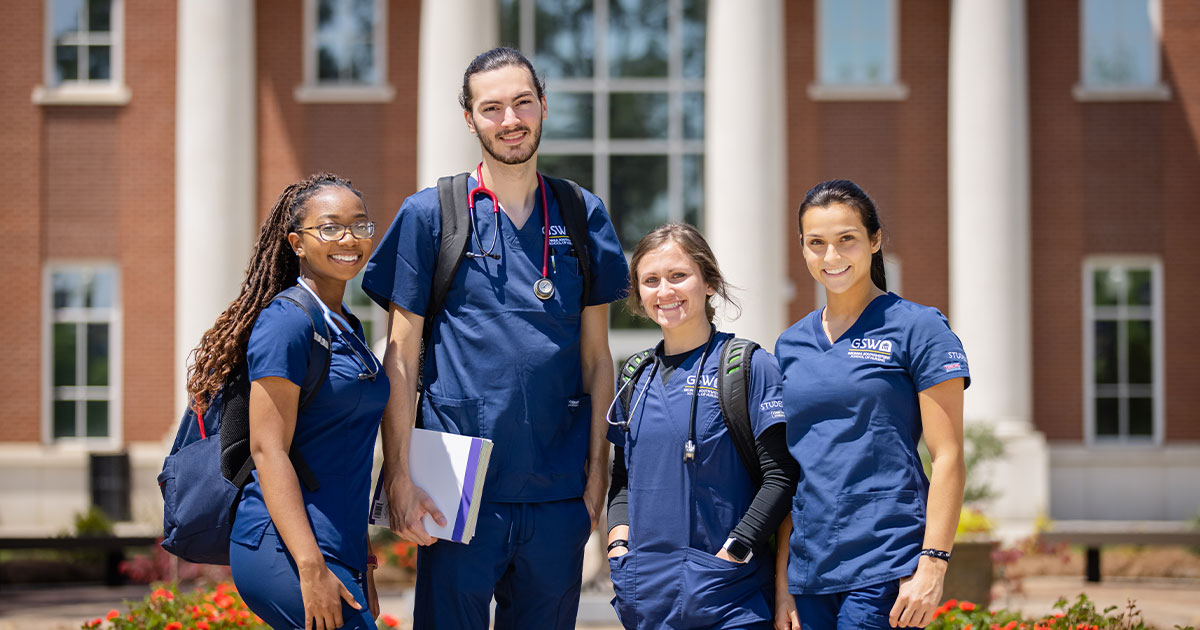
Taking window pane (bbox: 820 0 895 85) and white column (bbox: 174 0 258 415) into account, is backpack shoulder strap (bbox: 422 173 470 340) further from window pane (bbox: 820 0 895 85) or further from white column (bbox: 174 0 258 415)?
window pane (bbox: 820 0 895 85)

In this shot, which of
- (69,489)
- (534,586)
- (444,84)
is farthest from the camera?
(69,489)

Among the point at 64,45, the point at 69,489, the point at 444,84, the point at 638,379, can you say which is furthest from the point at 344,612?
the point at 64,45

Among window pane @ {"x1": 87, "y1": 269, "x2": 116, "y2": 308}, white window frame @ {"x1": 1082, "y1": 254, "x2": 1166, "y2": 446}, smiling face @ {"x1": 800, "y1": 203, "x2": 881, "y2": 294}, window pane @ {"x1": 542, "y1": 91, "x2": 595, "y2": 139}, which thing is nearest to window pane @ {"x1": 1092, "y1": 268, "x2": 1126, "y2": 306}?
white window frame @ {"x1": 1082, "y1": 254, "x2": 1166, "y2": 446}

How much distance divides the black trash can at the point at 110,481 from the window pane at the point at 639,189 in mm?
8189

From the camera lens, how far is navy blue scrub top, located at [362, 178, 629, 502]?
3762mm

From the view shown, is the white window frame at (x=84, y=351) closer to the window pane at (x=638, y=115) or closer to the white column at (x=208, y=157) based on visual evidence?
the white column at (x=208, y=157)

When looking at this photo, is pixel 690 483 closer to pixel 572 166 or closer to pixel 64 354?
pixel 572 166

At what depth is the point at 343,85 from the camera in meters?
18.1

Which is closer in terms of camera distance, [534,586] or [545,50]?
[534,586]

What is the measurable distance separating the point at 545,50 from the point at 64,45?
7.57 m

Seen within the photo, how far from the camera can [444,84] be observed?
1524 centimetres

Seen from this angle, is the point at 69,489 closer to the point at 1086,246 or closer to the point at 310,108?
the point at 310,108

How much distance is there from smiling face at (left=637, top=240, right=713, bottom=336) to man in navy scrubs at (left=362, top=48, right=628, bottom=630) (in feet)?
0.96

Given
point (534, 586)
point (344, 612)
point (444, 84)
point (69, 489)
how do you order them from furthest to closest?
point (69, 489) → point (444, 84) → point (534, 586) → point (344, 612)
